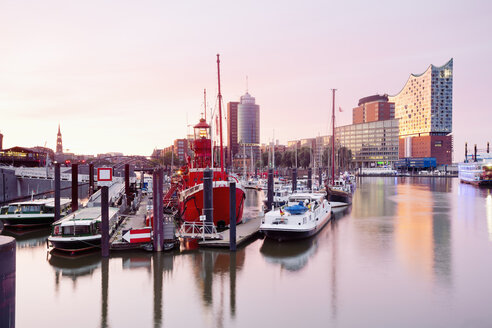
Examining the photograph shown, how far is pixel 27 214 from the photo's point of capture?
37188mm

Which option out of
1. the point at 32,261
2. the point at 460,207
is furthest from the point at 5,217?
the point at 460,207

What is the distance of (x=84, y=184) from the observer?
278 ft

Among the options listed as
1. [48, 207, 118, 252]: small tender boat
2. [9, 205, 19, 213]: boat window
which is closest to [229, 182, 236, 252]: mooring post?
[48, 207, 118, 252]: small tender boat

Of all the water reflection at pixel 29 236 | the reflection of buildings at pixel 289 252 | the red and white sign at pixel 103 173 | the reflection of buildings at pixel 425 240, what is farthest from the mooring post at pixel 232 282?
the water reflection at pixel 29 236

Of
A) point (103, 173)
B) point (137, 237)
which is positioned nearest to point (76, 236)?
point (137, 237)

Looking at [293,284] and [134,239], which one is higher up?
[134,239]

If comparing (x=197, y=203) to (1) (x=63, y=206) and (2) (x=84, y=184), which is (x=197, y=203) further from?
(2) (x=84, y=184)

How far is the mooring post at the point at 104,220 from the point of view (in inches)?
993

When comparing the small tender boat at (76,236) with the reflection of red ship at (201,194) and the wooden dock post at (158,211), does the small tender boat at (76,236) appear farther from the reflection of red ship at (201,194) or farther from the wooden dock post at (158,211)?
the reflection of red ship at (201,194)

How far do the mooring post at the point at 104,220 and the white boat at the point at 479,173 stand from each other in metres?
117

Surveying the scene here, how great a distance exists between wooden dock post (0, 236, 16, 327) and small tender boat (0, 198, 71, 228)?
35270mm

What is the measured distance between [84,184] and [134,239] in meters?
62.8

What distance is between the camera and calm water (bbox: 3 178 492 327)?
1820cm

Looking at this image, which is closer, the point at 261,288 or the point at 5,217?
the point at 261,288
